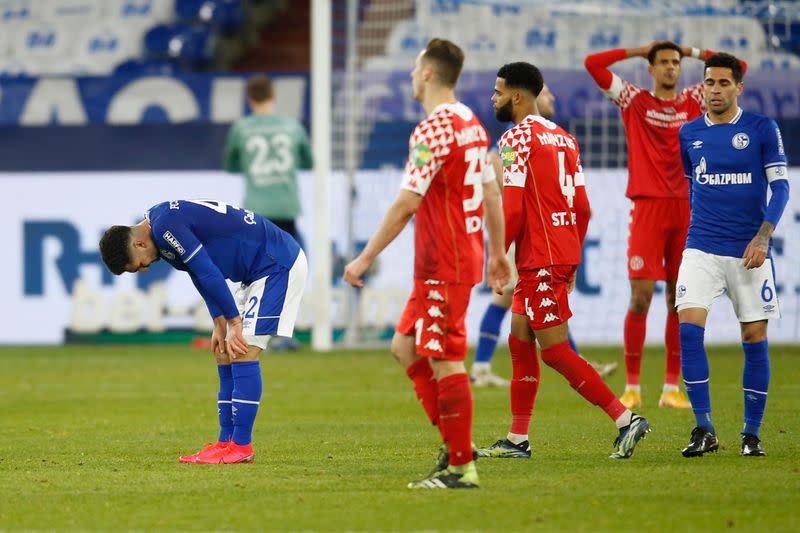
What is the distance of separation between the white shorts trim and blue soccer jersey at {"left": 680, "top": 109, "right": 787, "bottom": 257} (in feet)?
0.24

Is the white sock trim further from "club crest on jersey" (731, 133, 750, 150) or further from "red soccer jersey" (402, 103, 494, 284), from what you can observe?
"club crest on jersey" (731, 133, 750, 150)

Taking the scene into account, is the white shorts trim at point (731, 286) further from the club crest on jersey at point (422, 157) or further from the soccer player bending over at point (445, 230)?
the club crest on jersey at point (422, 157)

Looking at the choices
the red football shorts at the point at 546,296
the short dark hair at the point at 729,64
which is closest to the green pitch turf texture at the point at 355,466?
the red football shorts at the point at 546,296

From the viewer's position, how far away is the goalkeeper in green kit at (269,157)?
13.7 metres

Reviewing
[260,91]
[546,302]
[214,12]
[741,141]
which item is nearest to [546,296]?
[546,302]

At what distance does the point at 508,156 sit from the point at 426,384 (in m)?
1.24

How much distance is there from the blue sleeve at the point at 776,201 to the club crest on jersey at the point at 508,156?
1260mm

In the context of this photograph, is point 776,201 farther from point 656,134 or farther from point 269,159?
point 269,159

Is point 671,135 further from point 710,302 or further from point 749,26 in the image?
point 749,26

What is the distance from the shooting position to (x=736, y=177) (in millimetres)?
7055

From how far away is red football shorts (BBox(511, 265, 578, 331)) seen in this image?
682 cm

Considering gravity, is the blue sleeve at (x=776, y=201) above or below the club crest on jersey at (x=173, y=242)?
above

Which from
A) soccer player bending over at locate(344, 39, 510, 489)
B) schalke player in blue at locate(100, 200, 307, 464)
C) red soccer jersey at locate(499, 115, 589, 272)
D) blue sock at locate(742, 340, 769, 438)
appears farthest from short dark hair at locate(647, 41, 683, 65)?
soccer player bending over at locate(344, 39, 510, 489)

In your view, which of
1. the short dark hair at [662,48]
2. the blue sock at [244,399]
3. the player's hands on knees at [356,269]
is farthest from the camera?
the short dark hair at [662,48]
